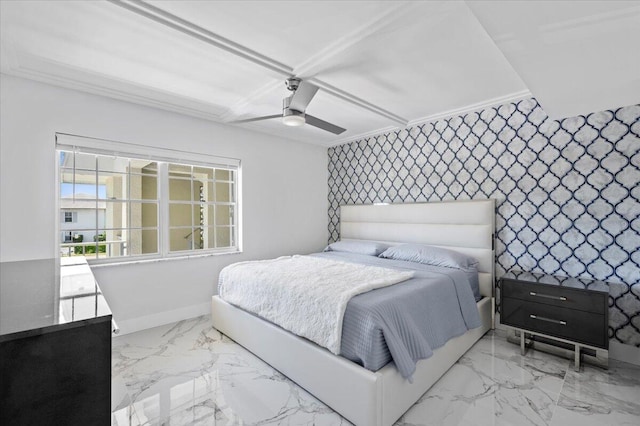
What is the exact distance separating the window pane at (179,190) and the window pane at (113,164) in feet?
1.64

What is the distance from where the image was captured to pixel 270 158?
4.32 meters

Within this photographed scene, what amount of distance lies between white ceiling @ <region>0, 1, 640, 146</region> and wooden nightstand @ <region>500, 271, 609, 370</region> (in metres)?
1.45

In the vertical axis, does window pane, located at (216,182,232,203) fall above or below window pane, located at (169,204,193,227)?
above

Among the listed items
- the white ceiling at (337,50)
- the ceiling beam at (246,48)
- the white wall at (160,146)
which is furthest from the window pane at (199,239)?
the ceiling beam at (246,48)

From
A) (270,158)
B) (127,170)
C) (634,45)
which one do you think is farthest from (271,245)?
(634,45)

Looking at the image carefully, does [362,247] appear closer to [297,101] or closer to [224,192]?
[224,192]

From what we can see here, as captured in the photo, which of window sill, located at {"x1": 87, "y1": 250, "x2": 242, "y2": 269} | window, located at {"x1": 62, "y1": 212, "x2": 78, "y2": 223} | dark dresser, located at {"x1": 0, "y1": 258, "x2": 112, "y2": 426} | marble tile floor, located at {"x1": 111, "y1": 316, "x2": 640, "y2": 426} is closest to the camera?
dark dresser, located at {"x1": 0, "y1": 258, "x2": 112, "y2": 426}

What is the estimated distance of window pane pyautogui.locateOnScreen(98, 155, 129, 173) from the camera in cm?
312

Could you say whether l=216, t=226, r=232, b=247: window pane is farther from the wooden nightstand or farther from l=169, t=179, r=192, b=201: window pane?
the wooden nightstand

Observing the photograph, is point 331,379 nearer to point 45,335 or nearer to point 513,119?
point 45,335

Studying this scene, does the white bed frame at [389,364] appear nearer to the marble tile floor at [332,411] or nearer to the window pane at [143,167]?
the marble tile floor at [332,411]

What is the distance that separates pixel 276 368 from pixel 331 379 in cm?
64

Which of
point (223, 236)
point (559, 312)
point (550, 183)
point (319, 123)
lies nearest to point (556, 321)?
point (559, 312)

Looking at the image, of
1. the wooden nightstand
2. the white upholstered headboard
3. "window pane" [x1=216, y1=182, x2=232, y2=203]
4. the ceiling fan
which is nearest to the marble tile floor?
the wooden nightstand
